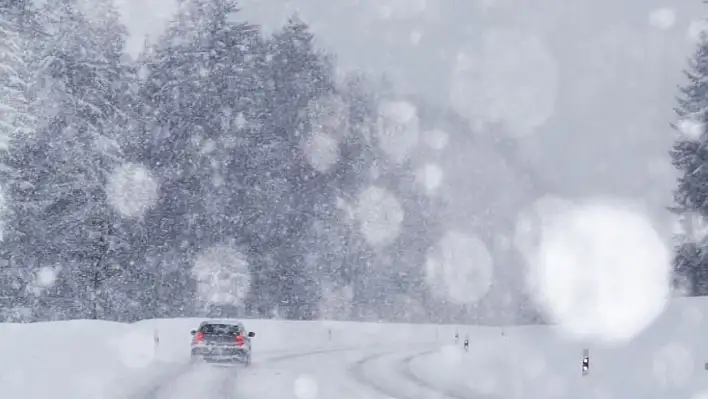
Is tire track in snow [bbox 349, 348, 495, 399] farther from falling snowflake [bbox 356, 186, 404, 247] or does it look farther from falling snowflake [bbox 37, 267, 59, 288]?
falling snowflake [bbox 356, 186, 404, 247]

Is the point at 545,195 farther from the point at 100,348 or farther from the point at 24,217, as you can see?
the point at 100,348

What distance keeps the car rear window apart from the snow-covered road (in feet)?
3.12

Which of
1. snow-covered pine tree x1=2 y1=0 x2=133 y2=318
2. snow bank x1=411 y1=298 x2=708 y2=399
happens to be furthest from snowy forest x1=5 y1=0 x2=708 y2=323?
snow bank x1=411 y1=298 x2=708 y2=399

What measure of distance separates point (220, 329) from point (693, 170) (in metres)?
24.7

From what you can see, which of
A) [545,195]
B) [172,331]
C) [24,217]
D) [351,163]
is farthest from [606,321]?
[545,195]

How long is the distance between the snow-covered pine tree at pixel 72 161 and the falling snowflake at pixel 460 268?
44.2 metres

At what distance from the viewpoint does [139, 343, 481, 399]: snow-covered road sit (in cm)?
1952

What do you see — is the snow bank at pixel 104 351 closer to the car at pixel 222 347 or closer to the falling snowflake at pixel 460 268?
the car at pixel 222 347

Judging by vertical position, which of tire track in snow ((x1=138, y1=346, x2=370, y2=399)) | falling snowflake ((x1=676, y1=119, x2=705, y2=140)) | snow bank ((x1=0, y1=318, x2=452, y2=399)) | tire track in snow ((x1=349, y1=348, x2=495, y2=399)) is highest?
falling snowflake ((x1=676, y1=119, x2=705, y2=140))

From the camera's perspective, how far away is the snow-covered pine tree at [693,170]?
43.4 meters

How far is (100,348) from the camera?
1116 inches

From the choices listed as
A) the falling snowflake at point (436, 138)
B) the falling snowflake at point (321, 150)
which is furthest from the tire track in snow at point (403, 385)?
the falling snowflake at point (436, 138)

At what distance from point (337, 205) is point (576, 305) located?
1070 inches

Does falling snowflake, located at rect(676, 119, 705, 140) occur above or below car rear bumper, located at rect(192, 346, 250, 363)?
above
